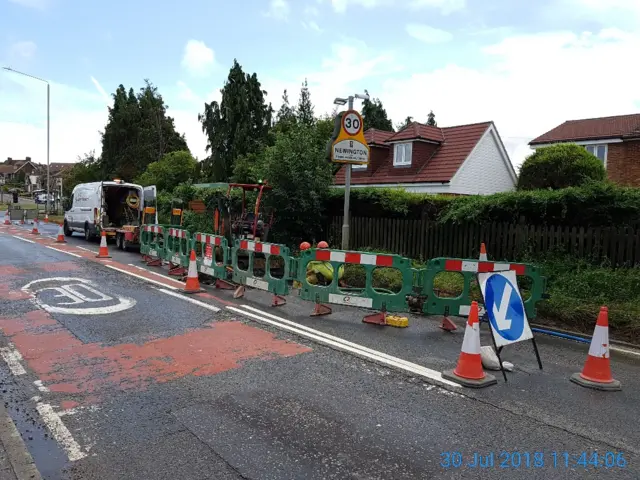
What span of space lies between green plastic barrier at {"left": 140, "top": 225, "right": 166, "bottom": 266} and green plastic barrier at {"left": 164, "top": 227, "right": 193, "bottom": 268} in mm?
267

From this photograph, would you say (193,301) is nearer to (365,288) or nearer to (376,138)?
(365,288)

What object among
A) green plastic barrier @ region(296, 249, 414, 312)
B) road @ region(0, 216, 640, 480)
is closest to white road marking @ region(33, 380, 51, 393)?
road @ region(0, 216, 640, 480)

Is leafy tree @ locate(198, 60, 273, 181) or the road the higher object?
leafy tree @ locate(198, 60, 273, 181)

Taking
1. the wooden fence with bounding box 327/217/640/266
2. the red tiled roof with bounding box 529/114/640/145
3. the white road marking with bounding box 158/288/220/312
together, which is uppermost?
the red tiled roof with bounding box 529/114/640/145

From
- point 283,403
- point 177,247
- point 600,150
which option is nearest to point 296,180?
point 177,247

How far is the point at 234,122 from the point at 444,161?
2280cm

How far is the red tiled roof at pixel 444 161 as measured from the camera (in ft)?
77.0

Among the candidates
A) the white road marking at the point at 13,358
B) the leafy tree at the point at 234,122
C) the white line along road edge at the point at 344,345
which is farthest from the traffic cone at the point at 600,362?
the leafy tree at the point at 234,122

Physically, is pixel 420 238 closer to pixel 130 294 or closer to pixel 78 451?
pixel 130 294

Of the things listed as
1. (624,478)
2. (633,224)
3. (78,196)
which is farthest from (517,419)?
(78,196)

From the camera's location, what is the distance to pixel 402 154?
990 inches

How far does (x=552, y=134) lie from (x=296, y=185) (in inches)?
975

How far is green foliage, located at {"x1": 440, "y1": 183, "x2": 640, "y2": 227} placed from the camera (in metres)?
9.30

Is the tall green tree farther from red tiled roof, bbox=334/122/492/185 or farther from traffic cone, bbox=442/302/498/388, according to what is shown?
traffic cone, bbox=442/302/498/388
